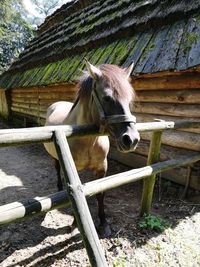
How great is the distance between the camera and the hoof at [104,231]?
116 inches

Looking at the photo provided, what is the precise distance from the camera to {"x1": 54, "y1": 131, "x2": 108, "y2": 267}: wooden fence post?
1772 mm

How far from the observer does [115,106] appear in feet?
7.09

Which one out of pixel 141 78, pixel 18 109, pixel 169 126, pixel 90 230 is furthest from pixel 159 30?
pixel 18 109

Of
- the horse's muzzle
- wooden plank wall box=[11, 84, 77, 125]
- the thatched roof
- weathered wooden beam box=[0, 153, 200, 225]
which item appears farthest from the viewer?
wooden plank wall box=[11, 84, 77, 125]

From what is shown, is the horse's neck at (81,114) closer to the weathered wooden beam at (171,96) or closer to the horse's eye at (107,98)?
the horse's eye at (107,98)

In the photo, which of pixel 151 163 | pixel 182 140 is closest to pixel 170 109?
pixel 182 140

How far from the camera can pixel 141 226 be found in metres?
3.07

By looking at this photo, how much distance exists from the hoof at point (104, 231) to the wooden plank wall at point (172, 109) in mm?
1631

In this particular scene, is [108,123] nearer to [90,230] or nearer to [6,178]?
A: [90,230]

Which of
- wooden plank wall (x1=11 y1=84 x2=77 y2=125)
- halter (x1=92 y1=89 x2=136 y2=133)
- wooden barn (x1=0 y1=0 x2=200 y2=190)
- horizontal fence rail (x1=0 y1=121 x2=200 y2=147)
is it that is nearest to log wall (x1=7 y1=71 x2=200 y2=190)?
wooden barn (x1=0 y1=0 x2=200 y2=190)

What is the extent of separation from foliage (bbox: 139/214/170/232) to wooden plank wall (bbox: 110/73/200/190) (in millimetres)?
991

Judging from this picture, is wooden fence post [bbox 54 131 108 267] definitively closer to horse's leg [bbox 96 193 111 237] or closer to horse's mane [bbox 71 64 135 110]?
horse's mane [bbox 71 64 135 110]

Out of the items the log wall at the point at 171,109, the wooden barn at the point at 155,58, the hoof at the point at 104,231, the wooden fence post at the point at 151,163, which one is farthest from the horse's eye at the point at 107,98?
the log wall at the point at 171,109

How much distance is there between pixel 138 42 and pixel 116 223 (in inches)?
124
